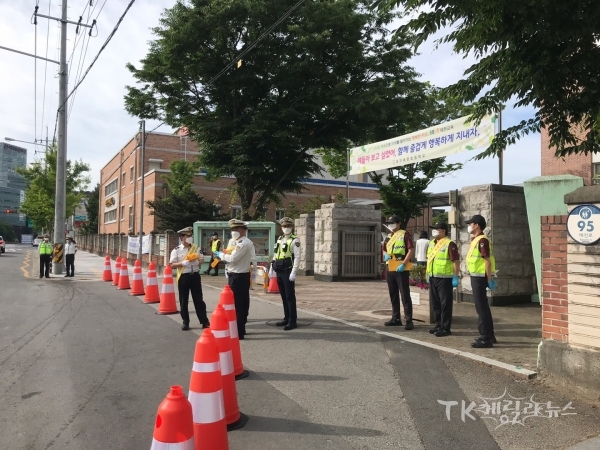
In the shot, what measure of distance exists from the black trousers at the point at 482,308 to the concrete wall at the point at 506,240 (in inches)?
166

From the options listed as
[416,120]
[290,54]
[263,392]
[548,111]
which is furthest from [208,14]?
[263,392]

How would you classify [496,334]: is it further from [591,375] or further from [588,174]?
[588,174]

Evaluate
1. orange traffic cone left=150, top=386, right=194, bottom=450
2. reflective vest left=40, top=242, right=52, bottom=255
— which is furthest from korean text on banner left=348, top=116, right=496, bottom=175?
reflective vest left=40, top=242, right=52, bottom=255

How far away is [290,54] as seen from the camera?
67.3 ft

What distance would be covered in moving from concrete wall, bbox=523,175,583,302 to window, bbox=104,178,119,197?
146 feet

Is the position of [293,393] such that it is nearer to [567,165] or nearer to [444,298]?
[444,298]

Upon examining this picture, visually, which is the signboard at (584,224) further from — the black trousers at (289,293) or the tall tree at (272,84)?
the tall tree at (272,84)

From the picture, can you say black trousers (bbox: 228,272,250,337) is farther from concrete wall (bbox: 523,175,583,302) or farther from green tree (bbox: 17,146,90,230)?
green tree (bbox: 17,146,90,230)

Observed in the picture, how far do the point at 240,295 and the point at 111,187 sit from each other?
48.3 m

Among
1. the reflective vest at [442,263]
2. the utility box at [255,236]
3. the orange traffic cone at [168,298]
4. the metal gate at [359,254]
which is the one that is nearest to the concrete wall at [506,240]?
the reflective vest at [442,263]

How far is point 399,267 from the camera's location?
7965mm

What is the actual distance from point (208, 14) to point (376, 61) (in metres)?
7.53

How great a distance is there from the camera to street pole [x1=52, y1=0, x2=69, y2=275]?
19.3 meters

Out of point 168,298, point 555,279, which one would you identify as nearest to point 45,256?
point 168,298
